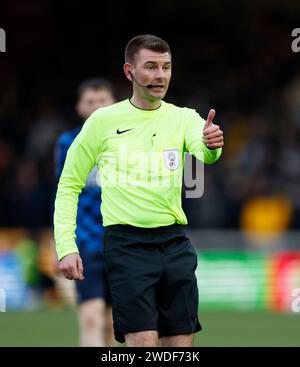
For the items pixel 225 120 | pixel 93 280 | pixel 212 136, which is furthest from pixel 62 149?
pixel 225 120

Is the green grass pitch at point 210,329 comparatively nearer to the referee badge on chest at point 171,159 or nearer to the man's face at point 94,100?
the man's face at point 94,100

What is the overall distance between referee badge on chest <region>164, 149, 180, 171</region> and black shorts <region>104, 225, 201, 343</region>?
347 millimetres

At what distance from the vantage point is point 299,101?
18.2m

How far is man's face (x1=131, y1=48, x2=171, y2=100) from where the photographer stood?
21.7 feet

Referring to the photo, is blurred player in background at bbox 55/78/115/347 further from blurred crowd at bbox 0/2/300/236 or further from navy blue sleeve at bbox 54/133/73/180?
blurred crowd at bbox 0/2/300/236

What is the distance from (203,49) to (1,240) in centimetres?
597

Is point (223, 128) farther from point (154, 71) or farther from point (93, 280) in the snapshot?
point (154, 71)

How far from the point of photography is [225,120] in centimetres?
1812

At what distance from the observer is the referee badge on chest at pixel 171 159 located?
6.64 metres

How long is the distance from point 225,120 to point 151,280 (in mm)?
11743

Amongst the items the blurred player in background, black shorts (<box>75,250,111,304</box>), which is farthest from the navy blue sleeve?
black shorts (<box>75,250,111,304</box>)

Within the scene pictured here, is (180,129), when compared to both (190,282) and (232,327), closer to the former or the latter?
(190,282)

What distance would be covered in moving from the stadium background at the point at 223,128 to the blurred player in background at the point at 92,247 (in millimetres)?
2471

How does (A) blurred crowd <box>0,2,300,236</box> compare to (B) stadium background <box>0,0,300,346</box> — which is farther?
(A) blurred crowd <box>0,2,300,236</box>
